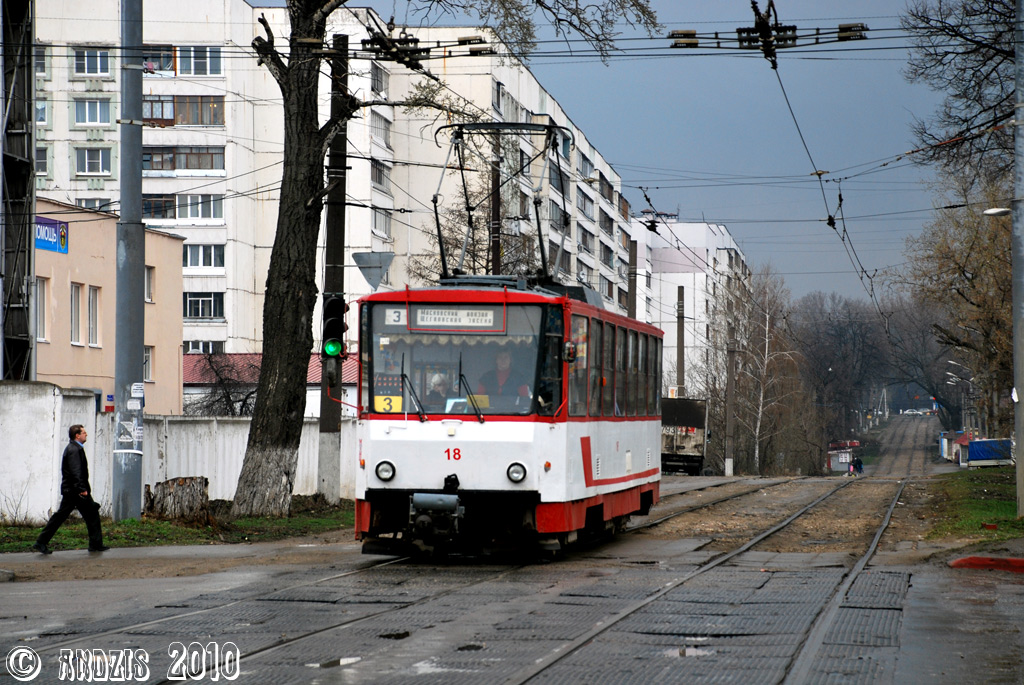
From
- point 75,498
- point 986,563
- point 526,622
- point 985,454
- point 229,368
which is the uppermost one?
point 229,368

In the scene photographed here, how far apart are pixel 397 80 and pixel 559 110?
17.3 metres

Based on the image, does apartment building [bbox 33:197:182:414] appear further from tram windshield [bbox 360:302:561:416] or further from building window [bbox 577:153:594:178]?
building window [bbox 577:153:594:178]

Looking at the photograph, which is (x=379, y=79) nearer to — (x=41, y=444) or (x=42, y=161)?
(x=42, y=161)

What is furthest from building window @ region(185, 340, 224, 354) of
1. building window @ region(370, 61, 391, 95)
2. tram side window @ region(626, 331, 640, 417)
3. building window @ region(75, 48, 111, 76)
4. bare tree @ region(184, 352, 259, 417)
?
tram side window @ region(626, 331, 640, 417)

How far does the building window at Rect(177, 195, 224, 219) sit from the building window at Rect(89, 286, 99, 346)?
64.8 ft

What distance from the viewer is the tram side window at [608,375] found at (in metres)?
16.5

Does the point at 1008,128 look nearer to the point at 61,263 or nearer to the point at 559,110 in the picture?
the point at 61,263

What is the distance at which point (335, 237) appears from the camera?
896 inches

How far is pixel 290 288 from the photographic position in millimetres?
21500

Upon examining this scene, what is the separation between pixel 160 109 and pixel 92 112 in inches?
137

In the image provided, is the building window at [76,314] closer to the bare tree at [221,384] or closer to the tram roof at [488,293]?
the bare tree at [221,384]

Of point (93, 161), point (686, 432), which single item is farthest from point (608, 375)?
point (93, 161)

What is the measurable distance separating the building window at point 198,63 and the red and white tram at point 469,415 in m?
49.8

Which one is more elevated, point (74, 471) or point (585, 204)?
point (585, 204)
